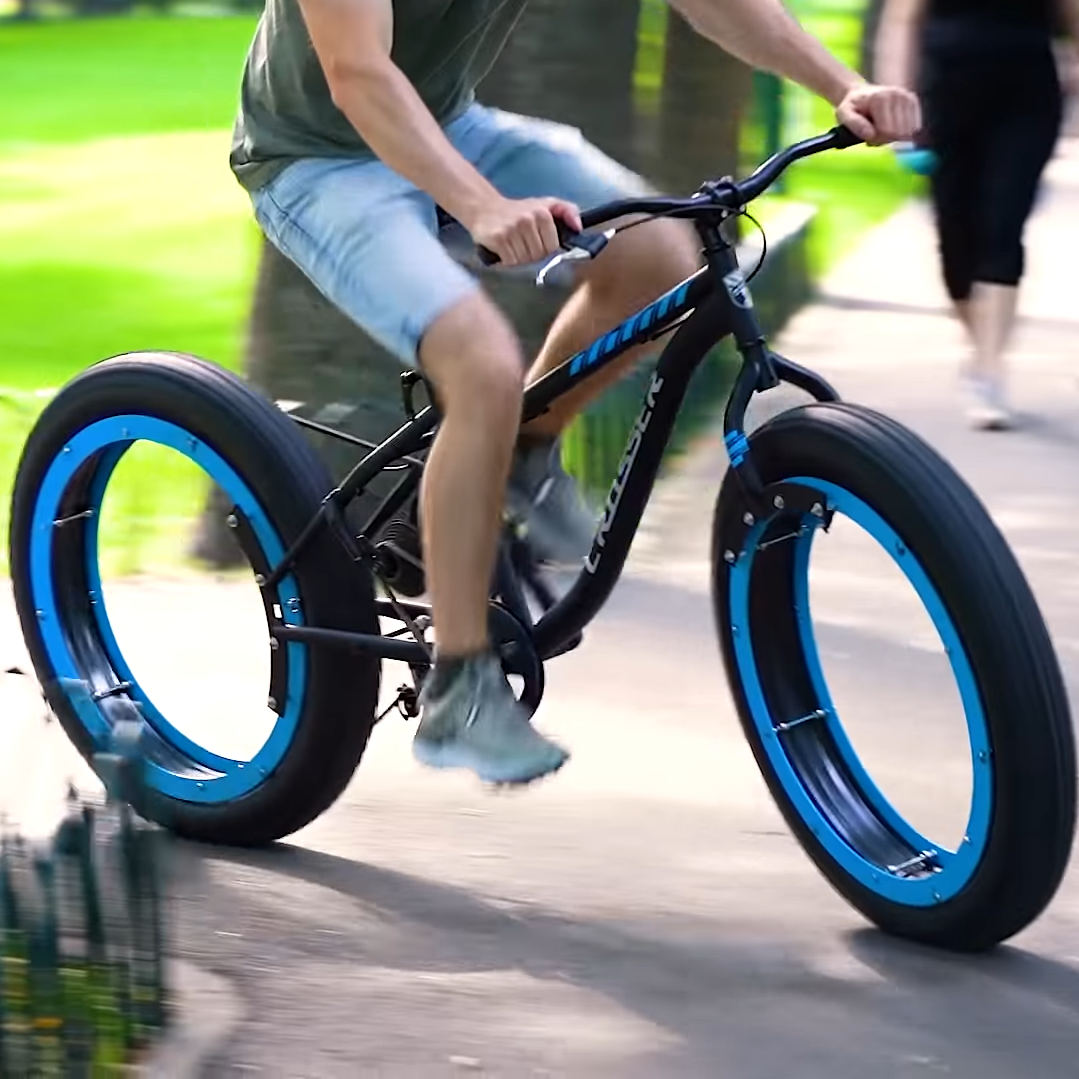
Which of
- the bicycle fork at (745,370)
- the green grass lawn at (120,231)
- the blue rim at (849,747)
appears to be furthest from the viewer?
the green grass lawn at (120,231)

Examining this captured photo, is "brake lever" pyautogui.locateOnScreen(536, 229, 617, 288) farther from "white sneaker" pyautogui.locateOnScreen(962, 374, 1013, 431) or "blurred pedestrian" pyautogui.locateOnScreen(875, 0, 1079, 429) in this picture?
"white sneaker" pyautogui.locateOnScreen(962, 374, 1013, 431)

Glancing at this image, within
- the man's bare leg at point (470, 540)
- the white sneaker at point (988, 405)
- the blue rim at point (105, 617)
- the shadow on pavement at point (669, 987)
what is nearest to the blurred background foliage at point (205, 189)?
the white sneaker at point (988, 405)

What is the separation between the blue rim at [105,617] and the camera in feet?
14.0

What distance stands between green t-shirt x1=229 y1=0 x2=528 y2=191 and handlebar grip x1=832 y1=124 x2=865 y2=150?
0.59 meters

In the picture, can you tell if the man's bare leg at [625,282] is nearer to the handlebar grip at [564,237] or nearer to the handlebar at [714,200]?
the handlebar at [714,200]

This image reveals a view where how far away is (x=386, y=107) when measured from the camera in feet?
11.9

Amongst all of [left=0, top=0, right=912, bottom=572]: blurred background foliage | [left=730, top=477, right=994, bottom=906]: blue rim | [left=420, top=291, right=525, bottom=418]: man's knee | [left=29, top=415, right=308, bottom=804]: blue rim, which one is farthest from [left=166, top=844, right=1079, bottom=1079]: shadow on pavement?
[left=0, top=0, right=912, bottom=572]: blurred background foliage

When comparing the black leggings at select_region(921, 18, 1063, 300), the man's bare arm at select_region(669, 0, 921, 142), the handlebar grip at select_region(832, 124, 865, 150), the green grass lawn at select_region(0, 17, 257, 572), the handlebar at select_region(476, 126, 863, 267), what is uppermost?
the man's bare arm at select_region(669, 0, 921, 142)

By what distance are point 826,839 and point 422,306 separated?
1093 mm

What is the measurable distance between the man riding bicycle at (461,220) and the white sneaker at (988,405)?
153 inches

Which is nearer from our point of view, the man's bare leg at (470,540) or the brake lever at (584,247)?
the brake lever at (584,247)

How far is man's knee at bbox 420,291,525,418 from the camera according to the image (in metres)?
3.79

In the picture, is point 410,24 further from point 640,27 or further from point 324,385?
point 640,27

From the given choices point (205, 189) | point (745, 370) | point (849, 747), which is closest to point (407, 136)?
point (745, 370)
